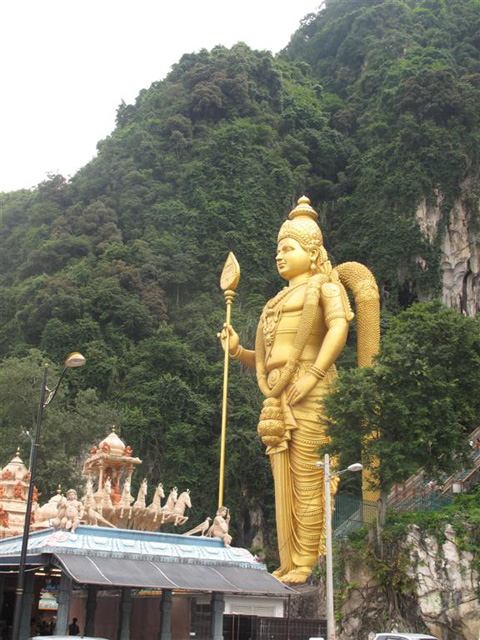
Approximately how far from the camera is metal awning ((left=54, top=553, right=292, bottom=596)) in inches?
398

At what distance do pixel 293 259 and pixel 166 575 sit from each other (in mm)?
9060

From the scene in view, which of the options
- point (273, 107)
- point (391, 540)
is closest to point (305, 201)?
point (391, 540)

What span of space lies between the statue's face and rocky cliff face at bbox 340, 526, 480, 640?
→ 684cm

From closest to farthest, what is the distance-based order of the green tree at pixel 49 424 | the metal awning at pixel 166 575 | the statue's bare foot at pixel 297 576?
1. the metal awning at pixel 166 575
2. the statue's bare foot at pixel 297 576
3. the green tree at pixel 49 424

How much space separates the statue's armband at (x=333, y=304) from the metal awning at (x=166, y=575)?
21.0 feet

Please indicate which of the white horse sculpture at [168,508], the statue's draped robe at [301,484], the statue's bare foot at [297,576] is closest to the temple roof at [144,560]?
the white horse sculpture at [168,508]

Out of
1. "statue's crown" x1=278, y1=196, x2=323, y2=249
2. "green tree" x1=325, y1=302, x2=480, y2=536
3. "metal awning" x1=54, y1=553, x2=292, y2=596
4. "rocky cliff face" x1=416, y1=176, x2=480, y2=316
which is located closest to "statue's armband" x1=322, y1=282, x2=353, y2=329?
"statue's crown" x1=278, y1=196, x2=323, y2=249

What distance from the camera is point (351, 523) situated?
55.6 ft

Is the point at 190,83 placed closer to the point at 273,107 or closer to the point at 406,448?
the point at 273,107

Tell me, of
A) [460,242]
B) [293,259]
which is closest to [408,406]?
[293,259]

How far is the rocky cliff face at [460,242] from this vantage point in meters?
34.1

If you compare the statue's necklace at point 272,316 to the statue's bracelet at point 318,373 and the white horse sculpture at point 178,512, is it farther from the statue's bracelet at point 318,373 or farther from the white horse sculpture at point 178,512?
the white horse sculpture at point 178,512

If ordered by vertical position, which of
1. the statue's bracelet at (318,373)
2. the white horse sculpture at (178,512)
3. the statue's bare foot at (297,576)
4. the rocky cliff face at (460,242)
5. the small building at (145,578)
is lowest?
the small building at (145,578)

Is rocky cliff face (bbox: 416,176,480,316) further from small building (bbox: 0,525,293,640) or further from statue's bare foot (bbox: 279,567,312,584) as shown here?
small building (bbox: 0,525,293,640)
